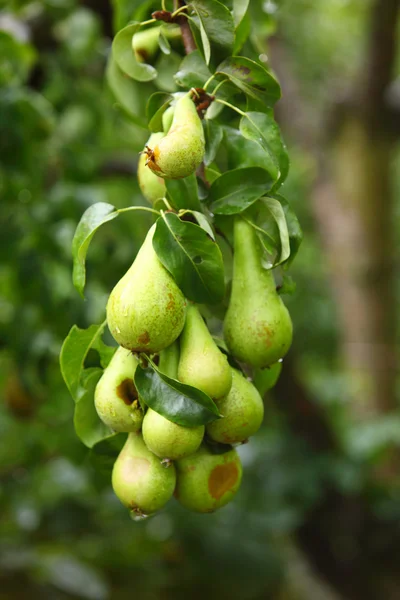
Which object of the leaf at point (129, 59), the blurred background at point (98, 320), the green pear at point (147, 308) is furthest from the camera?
the blurred background at point (98, 320)

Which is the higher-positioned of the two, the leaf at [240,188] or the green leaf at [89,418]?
the leaf at [240,188]

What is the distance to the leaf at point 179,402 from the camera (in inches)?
14.9

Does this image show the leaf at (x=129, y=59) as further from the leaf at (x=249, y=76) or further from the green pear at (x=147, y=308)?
the green pear at (x=147, y=308)

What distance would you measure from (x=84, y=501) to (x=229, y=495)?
5.21 ft

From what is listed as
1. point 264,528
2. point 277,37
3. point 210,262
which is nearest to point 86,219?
point 210,262

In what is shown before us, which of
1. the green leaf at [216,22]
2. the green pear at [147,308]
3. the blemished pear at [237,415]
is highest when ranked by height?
the green leaf at [216,22]

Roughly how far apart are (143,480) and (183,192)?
7.3 inches

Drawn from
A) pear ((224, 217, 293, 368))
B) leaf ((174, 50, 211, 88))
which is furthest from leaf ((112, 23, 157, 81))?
pear ((224, 217, 293, 368))

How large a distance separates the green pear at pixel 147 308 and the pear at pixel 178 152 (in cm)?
5

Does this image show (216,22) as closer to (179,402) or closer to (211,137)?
(211,137)

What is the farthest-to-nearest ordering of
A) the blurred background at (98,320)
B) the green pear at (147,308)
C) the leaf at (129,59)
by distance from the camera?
the blurred background at (98,320) → the leaf at (129,59) → the green pear at (147,308)

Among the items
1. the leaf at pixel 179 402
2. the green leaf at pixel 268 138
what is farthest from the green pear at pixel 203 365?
the green leaf at pixel 268 138

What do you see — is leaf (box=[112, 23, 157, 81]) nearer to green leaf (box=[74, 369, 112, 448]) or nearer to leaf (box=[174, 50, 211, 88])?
leaf (box=[174, 50, 211, 88])

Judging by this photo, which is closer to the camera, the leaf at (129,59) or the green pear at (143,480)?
the green pear at (143,480)
